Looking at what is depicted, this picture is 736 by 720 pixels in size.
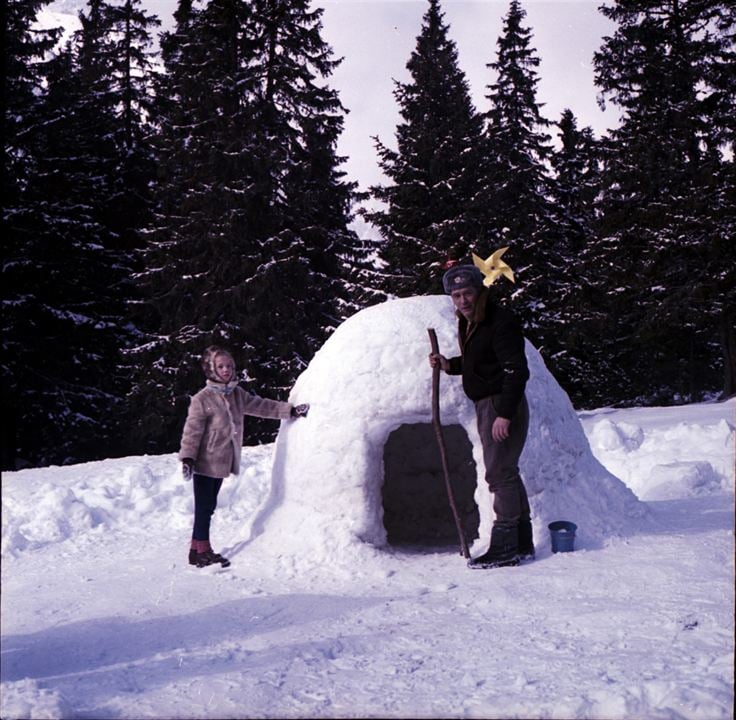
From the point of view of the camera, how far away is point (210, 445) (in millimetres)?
5051

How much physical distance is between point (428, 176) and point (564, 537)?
14.0m

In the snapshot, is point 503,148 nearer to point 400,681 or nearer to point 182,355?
point 182,355

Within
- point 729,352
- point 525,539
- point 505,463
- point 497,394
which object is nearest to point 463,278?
point 497,394

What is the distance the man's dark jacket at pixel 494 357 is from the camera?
446 centimetres

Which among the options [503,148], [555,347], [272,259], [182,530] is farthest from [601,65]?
[182,530]

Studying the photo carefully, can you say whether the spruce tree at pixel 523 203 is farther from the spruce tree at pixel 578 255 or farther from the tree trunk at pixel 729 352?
the tree trunk at pixel 729 352


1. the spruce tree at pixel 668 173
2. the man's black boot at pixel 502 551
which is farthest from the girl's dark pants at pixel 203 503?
the spruce tree at pixel 668 173

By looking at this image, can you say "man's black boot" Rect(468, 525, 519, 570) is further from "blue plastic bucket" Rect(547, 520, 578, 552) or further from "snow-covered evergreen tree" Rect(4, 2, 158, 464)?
"snow-covered evergreen tree" Rect(4, 2, 158, 464)

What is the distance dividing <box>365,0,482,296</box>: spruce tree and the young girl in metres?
10.4

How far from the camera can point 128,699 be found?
108 inches

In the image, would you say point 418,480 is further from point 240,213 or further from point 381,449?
point 240,213

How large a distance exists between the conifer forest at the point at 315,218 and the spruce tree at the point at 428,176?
0.18 ft

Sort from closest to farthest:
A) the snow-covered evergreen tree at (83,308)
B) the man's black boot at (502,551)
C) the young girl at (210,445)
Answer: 1. the man's black boot at (502,551)
2. the young girl at (210,445)
3. the snow-covered evergreen tree at (83,308)

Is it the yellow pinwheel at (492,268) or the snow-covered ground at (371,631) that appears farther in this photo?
the yellow pinwheel at (492,268)
